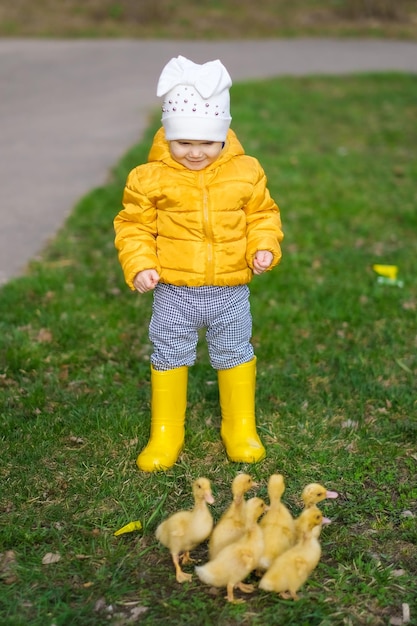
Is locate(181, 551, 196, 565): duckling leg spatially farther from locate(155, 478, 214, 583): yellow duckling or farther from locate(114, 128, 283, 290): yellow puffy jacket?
locate(114, 128, 283, 290): yellow puffy jacket

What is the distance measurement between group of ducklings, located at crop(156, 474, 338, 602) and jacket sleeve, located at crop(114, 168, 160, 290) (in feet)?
3.05

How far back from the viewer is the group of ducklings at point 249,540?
2.71 m

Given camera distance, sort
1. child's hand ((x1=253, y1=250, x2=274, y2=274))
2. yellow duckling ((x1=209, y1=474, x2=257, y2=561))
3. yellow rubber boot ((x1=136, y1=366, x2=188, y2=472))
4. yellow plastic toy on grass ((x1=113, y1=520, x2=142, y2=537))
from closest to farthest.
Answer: yellow duckling ((x1=209, y1=474, x2=257, y2=561)) < yellow plastic toy on grass ((x1=113, y1=520, x2=142, y2=537)) < child's hand ((x1=253, y1=250, x2=274, y2=274)) < yellow rubber boot ((x1=136, y1=366, x2=188, y2=472))

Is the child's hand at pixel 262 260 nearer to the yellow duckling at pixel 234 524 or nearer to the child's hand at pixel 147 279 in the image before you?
the child's hand at pixel 147 279

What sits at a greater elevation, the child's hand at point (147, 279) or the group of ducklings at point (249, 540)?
the child's hand at point (147, 279)

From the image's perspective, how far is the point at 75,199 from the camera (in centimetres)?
751

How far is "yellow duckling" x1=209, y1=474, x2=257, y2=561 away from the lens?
282cm

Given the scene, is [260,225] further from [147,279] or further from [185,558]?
[185,558]

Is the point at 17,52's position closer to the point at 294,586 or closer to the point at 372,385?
the point at 372,385

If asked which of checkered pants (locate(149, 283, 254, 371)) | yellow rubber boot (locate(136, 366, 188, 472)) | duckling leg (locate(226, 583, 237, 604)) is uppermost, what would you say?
checkered pants (locate(149, 283, 254, 371))

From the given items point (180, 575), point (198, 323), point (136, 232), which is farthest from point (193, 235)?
point (180, 575)

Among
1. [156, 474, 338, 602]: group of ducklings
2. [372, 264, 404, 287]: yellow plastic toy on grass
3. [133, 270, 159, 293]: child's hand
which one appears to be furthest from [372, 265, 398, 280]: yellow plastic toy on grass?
[156, 474, 338, 602]: group of ducklings

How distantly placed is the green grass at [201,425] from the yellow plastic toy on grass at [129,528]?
0.03 meters

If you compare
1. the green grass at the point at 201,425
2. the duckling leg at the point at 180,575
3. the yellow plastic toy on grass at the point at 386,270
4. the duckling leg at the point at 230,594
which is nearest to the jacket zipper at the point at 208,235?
the green grass at the point at 201,425
